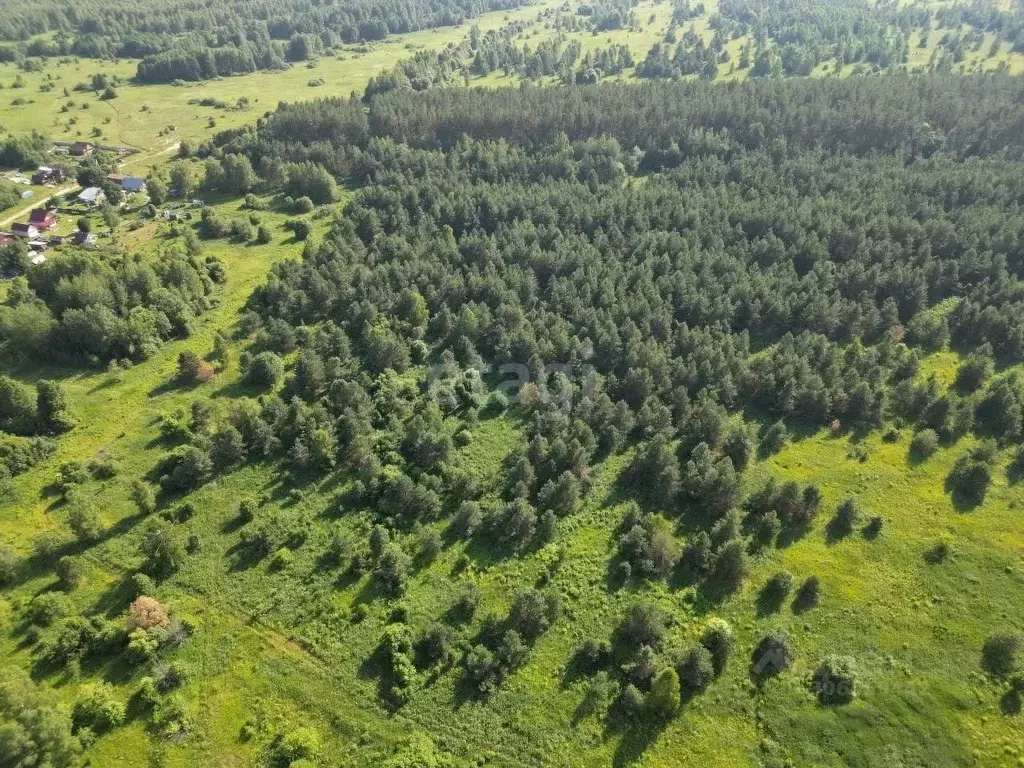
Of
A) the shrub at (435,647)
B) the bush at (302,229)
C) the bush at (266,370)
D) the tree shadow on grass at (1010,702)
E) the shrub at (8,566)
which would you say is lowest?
the tree shadow on grass at (1010,702)

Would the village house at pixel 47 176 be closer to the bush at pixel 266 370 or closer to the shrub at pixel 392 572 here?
the bush at pixel 266 370

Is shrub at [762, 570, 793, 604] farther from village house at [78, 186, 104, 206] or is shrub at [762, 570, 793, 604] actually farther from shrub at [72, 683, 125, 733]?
village house at [78, 186, 104, 206]

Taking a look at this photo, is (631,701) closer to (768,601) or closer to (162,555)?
(768,601)

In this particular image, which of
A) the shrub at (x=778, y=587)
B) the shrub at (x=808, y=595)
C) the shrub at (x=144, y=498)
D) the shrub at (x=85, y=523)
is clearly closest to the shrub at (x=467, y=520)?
the shrub at (x=778, y=587)

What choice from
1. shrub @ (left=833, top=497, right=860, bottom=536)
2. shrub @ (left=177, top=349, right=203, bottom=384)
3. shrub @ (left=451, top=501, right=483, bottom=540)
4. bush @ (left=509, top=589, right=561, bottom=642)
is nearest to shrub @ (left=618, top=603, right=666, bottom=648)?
bush @ (left=509, top=589, right=561, bottom=642)

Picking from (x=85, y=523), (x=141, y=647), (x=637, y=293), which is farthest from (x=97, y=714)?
(x=637, y=293)

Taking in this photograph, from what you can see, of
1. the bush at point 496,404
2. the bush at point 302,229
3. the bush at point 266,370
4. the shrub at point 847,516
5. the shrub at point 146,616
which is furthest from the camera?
the bush at point 302,229
